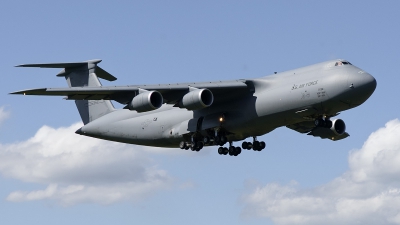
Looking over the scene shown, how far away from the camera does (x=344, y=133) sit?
1350 inches

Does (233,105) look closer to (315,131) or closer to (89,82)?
(315,131)

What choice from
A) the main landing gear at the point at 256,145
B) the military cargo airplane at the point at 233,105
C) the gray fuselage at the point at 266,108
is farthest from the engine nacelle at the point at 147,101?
the main landing gear at the point at 256,145

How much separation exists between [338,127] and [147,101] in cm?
854

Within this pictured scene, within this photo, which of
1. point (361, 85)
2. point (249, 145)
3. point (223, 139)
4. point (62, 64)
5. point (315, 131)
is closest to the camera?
point (361, 85)

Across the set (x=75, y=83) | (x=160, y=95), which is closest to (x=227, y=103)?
(x=160, y=95)

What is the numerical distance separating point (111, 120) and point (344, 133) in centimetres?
963

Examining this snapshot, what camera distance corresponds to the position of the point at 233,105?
103 ft

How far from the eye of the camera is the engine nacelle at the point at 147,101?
29359 mm

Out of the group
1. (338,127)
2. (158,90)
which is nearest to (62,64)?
(158,90)

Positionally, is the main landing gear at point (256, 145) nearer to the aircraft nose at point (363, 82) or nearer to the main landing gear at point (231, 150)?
the main landing gear at point (231, 150)

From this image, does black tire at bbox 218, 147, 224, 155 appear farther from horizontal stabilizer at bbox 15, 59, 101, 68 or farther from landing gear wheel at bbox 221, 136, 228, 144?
horizontal stabilizer at bbox 15, 59, 101, 68

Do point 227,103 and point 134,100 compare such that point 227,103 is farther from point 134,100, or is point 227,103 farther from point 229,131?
point 134,100

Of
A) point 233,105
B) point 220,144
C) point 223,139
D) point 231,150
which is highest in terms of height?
point 233,105

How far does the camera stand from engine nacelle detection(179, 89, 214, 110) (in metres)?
29.4
